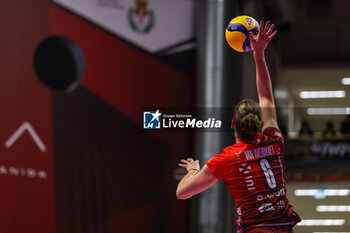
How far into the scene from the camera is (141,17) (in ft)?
24.9

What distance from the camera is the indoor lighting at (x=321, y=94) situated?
8.61 meters

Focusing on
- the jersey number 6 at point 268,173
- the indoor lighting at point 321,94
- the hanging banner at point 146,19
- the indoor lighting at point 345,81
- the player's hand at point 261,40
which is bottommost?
the jersey number 6 at point 268,173

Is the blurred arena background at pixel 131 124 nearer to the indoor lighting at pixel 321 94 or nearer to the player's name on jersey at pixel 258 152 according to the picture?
the indoor lighting at pixel 321 94

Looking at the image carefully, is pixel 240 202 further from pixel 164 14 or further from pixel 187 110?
pixel 164 14

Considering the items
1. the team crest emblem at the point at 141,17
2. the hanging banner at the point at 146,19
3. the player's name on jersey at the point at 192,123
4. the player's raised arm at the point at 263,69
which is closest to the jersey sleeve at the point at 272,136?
the player's raised arm at the point at 263,69

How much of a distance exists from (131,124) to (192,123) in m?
1.18

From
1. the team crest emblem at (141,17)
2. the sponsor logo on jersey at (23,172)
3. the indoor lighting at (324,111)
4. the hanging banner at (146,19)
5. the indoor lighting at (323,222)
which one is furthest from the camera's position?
the indoor lighting at (324,111)

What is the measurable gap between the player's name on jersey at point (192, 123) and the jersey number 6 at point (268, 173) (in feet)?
6.99

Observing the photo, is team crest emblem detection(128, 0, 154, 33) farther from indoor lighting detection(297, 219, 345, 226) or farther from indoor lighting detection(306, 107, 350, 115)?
indoor lighting detection(297, 219, 345, 226)

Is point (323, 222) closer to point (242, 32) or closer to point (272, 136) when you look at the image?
point (242, 32)

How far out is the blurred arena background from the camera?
23.8 ft

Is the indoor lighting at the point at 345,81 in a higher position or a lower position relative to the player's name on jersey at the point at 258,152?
higher

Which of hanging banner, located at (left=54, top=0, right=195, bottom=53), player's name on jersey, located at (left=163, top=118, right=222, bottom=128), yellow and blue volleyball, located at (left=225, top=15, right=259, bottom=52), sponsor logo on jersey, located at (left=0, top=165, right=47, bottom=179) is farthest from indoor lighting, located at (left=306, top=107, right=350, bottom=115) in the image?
sponsor logo on jersey, located at (left=0, top=165, right=47, bottom=179)

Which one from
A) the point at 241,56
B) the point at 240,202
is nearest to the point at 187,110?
the point at 241,56
